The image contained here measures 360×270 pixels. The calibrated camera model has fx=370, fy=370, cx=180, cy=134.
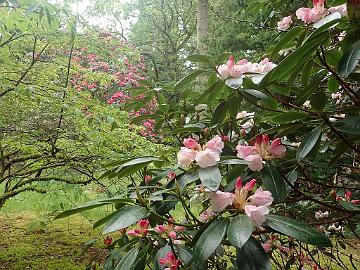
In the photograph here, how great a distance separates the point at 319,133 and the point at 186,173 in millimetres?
298

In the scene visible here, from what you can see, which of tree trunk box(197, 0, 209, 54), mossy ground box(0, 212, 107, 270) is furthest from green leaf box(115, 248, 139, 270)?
tree trunk box(197, 0, 209, 54)

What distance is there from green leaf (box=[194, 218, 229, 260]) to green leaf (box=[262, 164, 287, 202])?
0.60ft

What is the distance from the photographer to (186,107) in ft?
4.42

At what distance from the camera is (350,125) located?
2.46 ft

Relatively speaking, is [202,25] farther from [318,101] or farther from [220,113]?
[318,101]

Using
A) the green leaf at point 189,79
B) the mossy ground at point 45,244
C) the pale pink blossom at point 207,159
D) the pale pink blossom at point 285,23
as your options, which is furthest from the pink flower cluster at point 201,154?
the mossy ground at point 45,244

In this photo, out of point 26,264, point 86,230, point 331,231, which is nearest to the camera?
point 331,231

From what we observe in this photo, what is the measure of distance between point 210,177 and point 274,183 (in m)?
0.17

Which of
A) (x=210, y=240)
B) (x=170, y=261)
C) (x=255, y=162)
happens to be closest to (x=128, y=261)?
(x=170, y=261)

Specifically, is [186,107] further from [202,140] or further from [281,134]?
[281,134]

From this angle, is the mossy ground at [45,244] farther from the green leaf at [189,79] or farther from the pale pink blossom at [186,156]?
the pale pink blossom at [186,156]

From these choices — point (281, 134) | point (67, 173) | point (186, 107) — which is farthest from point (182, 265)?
point (67, 173)

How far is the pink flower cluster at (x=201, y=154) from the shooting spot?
690mm

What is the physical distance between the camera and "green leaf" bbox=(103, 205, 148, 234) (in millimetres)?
602
